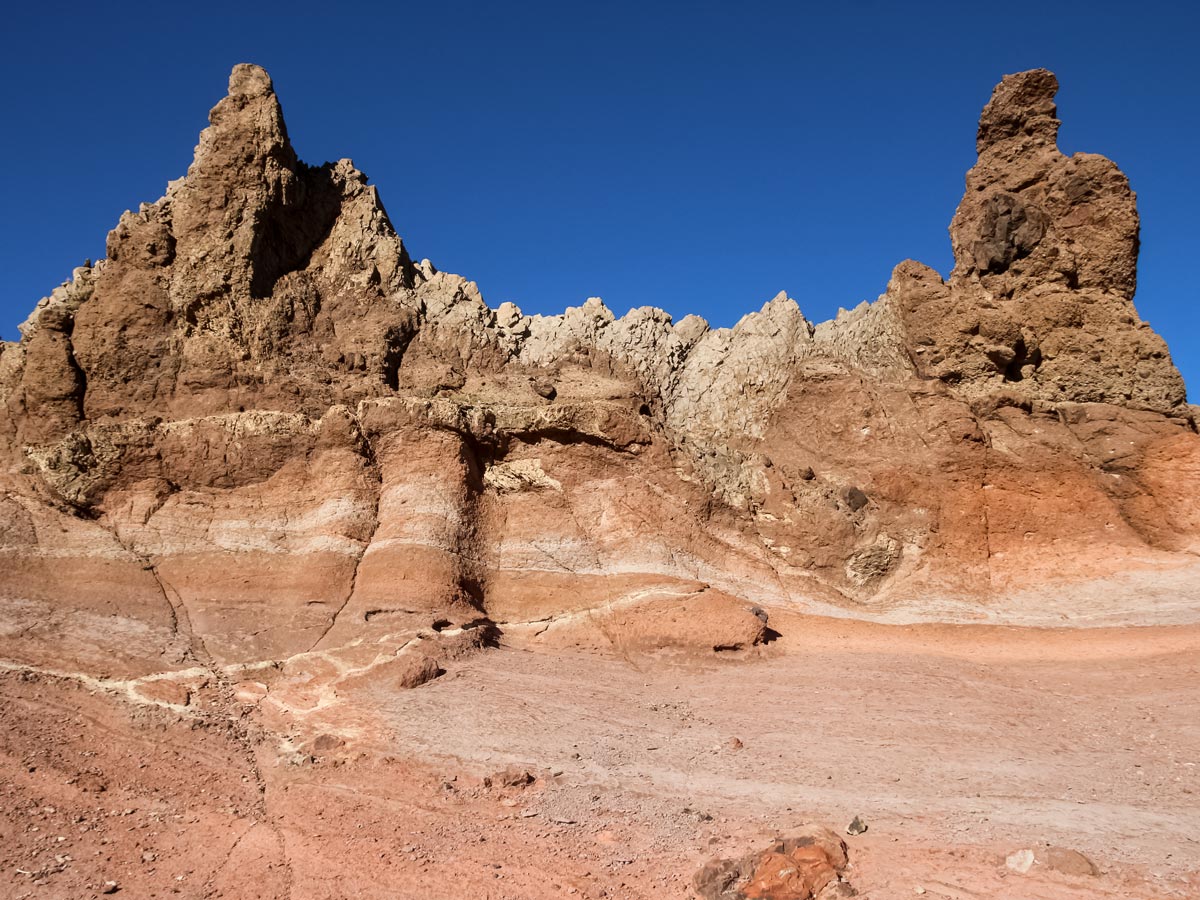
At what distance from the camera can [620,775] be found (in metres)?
9.32

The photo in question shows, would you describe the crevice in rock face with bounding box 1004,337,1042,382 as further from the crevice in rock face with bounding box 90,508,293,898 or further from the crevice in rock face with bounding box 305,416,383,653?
the crevice in rock face with bounding box 90,508,293,898

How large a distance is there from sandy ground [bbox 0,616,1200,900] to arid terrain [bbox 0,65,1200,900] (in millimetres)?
58

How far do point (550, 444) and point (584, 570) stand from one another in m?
2.65

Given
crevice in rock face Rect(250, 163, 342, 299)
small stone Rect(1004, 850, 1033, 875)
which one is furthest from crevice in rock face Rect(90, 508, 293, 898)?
small stone Rect(1004, 850, 1033, 875)

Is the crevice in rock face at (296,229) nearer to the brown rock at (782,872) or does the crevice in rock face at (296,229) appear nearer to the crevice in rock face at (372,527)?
the crevice in rock face at (372,527)

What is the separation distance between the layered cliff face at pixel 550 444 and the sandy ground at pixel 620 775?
1620mm

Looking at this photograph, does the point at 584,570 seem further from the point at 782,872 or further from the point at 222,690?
the point at 782,872

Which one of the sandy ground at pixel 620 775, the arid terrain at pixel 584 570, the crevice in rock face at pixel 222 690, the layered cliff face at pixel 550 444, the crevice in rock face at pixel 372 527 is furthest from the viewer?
the layered cliff face at pixel 550 444

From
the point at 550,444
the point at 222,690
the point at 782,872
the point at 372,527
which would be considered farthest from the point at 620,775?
the point at 550,444

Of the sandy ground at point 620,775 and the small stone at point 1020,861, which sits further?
the sandy ground at point 620,775

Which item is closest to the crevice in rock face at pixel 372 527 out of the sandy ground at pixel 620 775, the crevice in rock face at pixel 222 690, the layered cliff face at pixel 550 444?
the layered cliff face at pixel 550 444

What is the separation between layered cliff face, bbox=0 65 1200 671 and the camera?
1359 cm

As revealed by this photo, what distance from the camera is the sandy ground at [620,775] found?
23.4 feet

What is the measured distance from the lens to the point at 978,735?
390 inches
